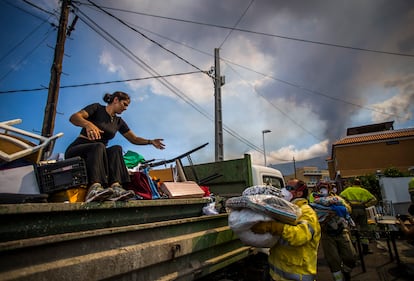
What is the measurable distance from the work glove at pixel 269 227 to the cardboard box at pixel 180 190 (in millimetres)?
789

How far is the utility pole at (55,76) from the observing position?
6969mm

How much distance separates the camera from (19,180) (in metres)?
1.57

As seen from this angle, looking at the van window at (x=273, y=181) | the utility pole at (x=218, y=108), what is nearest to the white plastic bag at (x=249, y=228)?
the van window at (x=273, y=181)

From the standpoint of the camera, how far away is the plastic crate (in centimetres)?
168

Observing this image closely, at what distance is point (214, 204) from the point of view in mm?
2604

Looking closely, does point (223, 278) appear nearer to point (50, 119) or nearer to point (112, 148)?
point (112, 148)

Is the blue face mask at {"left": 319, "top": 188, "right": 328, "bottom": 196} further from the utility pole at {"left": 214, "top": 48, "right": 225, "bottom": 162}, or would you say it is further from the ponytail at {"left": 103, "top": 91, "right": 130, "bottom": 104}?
the utility pole at {"left": 214, "top": 48, "right": 225, "bottom": 162}

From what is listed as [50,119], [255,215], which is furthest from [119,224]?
[50,119]

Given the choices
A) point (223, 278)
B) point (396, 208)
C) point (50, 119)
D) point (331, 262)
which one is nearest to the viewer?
point (223, 278)

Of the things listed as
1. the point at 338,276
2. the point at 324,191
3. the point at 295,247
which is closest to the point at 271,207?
the point at 295,247

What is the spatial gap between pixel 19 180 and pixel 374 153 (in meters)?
30.6

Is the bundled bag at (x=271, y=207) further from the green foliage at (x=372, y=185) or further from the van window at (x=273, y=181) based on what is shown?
the green foliage at (x=372, y=185)

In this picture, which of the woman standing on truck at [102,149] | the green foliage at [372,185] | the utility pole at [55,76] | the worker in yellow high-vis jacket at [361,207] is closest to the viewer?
the woman standing on truck at [102,149]

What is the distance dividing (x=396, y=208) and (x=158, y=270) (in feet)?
38.5
